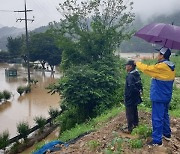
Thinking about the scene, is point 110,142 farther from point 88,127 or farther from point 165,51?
point 88,127

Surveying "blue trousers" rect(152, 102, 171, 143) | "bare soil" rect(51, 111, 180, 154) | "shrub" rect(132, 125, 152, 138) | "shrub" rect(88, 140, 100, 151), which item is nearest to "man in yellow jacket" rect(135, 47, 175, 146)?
"blue trousers" rect(152, 102, 171, 143)

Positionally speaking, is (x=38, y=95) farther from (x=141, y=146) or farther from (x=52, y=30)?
(x=141, y=146)

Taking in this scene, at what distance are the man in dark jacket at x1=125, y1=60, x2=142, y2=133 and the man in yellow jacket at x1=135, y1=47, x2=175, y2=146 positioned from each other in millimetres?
748

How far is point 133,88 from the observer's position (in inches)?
218

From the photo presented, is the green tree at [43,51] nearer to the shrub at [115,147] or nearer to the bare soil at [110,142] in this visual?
the bare soil at [110,142]

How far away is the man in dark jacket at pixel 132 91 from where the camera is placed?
553 centimetres

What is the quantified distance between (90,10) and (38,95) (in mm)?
9486

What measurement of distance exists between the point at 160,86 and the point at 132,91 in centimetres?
89

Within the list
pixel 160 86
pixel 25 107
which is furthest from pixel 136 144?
pixel 25 107

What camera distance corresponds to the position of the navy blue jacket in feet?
18.1

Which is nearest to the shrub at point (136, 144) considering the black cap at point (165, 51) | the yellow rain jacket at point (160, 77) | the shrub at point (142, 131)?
the shrub at point (142, 131)

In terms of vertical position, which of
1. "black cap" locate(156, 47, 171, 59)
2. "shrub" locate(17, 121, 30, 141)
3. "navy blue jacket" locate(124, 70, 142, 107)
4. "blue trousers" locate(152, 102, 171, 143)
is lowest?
"shrub" locate(17, 121, 30, 141)

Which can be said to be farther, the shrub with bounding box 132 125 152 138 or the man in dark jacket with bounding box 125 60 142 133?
the man in dark jacket with bounding box 125 60 142 133

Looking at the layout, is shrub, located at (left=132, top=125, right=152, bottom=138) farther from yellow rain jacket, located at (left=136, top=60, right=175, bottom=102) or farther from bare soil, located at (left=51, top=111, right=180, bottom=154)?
yellow rain jacket, located at (left=136, top=60, right=175, bottom=102)
